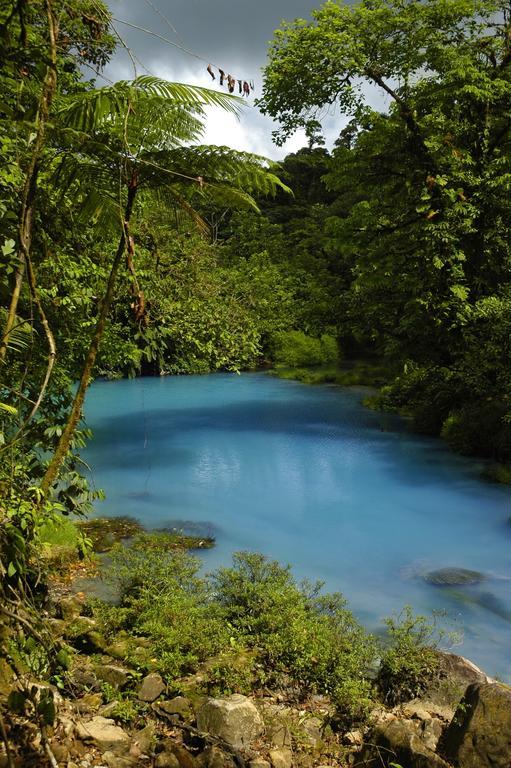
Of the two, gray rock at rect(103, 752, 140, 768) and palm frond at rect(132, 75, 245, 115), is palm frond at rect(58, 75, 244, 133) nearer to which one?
palm frond at rect(132, 75, 245, 115)

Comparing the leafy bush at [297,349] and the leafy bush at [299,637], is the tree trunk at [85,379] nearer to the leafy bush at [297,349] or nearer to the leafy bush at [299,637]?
the leafy bush at [299,637]

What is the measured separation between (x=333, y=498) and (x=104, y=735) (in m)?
7.33

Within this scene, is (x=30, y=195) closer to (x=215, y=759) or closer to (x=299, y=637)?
(x=215, y=759)

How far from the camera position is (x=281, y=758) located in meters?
3.50

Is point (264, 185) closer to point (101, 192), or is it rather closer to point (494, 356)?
point (101, 192)

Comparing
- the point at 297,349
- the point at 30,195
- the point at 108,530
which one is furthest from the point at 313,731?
the point at 297,349

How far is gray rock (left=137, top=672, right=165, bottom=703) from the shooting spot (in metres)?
3.94

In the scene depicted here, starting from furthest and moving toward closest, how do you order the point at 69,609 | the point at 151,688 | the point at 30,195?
1. the point at 69,609
2. the point at 151,688
3. the point at 30,195

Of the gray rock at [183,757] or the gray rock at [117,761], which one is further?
the gray rock at [183,757]

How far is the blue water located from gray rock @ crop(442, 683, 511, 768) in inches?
68.4

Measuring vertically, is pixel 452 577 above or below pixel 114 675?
below

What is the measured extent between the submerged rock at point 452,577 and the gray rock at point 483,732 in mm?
3384

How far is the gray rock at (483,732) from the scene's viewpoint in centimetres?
335

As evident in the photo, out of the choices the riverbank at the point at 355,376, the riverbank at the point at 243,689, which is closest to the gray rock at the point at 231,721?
the riverbank at the point at 243,689
